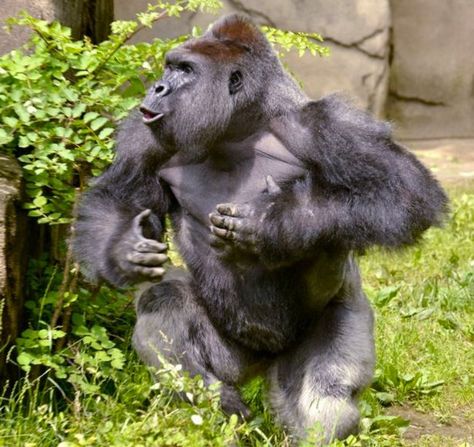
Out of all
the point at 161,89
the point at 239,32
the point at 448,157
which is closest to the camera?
the point at 161,89

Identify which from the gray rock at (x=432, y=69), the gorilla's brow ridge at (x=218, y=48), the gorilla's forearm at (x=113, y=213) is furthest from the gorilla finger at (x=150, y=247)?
the gray rock at (x=432, y=69)

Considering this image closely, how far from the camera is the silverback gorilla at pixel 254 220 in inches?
133

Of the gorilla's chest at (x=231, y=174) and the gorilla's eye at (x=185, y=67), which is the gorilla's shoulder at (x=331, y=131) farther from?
the gorilla's eye at (x=185, y=67)

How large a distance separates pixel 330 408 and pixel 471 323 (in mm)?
1856

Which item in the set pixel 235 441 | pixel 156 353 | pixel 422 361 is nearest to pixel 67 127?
pixel 156 353

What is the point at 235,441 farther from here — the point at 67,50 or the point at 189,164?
the point at 67,50

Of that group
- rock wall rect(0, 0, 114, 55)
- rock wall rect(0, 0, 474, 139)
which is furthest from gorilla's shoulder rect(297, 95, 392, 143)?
rock wall rect(0, 0, 474, 139)

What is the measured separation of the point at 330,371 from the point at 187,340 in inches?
21.2

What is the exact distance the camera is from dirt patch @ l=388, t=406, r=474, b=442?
405 centimetres

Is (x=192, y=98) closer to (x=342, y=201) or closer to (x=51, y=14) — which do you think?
(x=342, y=201)

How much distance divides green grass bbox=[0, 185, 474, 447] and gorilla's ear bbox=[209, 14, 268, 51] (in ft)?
2.87

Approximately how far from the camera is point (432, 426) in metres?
4.17

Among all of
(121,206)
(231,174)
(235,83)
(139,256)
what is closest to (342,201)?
(231,174)

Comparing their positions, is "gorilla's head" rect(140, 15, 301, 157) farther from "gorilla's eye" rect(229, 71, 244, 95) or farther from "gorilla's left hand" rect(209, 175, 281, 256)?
"gorilla's left hand" rect(209, 175, 281, 256)
